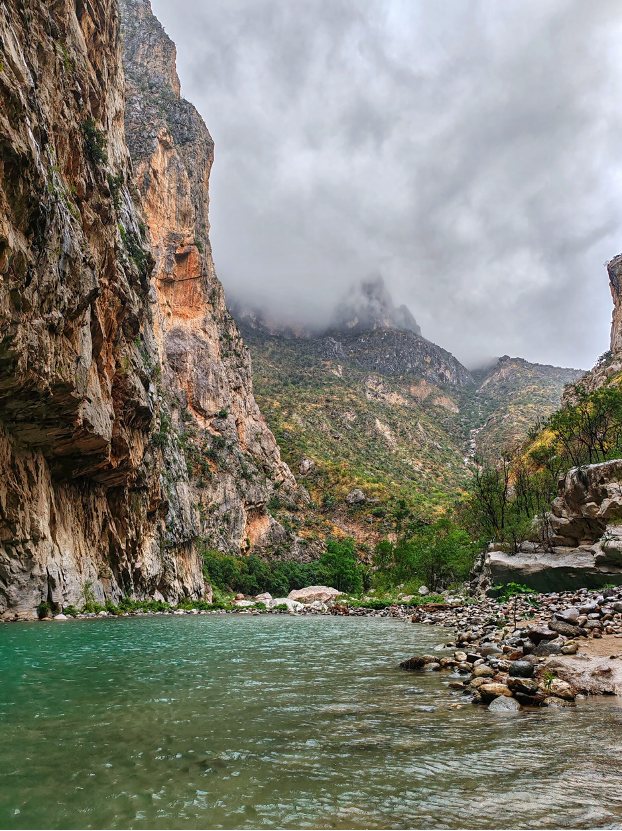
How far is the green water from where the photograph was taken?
164 inches

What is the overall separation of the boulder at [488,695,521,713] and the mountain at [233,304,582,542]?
96.0 m

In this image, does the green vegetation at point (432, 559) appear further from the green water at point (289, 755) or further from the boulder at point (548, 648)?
the green water at point (289, 755)

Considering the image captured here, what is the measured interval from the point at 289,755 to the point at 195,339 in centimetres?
10211

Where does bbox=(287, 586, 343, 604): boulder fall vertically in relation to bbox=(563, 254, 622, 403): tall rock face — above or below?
below

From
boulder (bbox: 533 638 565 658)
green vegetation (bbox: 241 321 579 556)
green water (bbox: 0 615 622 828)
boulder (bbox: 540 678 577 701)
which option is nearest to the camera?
green water (bbox: 0 615 622 828)

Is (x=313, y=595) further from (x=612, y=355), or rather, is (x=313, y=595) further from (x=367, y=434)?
(x=612, y=355)

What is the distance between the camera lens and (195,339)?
339 ft

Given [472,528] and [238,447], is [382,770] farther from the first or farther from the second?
[238,447]

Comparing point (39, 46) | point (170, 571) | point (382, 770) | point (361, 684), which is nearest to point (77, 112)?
point (39, 46)

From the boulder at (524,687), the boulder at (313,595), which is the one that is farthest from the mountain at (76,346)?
the boulder at (524,687)

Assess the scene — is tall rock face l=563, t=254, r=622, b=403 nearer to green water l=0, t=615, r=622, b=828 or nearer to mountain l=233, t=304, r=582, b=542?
mountain l=233, t=304, r=582, b=542

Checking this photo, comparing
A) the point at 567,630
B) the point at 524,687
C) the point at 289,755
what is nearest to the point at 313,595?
the point at 567,630

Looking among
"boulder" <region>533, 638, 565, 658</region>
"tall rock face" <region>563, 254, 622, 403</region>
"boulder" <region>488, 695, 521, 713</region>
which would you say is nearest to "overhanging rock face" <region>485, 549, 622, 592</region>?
"boulder" <region>533, 638, 565, 658</region>

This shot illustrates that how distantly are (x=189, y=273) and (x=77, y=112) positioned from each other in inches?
3088
